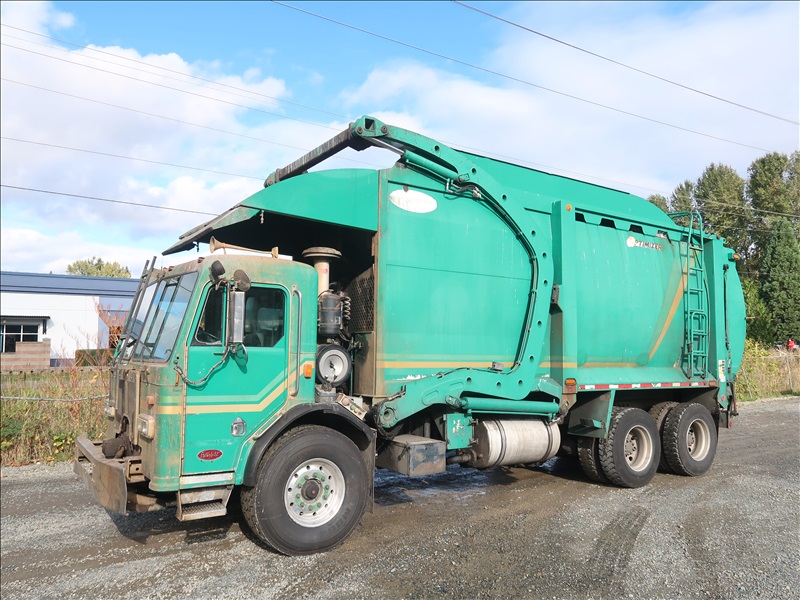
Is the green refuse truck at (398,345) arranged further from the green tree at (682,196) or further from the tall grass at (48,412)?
the green tree at (682,196)

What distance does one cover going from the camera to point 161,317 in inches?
210

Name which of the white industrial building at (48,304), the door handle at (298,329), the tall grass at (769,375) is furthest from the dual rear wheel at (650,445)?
the white industrial building at (48,304)

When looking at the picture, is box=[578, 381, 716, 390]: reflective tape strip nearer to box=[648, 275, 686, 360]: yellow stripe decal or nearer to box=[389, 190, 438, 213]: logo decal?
box=[648, 275, 686, 360]: yellow stripe decal

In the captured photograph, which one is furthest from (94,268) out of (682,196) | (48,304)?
(682,196)

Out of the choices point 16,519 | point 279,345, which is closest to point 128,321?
point 279,345

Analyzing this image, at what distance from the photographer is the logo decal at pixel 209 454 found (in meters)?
4.72

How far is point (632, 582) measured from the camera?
14.9 feet

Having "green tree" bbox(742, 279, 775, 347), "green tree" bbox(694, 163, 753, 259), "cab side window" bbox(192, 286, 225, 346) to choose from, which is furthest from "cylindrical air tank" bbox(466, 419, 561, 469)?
"green tree" bbox(694, 163, 753, 259)

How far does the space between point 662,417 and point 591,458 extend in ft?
5.10

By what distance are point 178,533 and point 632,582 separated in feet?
13.4

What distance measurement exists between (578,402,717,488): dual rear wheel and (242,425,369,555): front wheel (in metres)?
3.63

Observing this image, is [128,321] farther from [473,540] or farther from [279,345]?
[473,540]

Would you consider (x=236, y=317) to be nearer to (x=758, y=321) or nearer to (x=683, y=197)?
(x=758, y=321)

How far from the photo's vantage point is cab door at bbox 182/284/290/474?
187 inches
